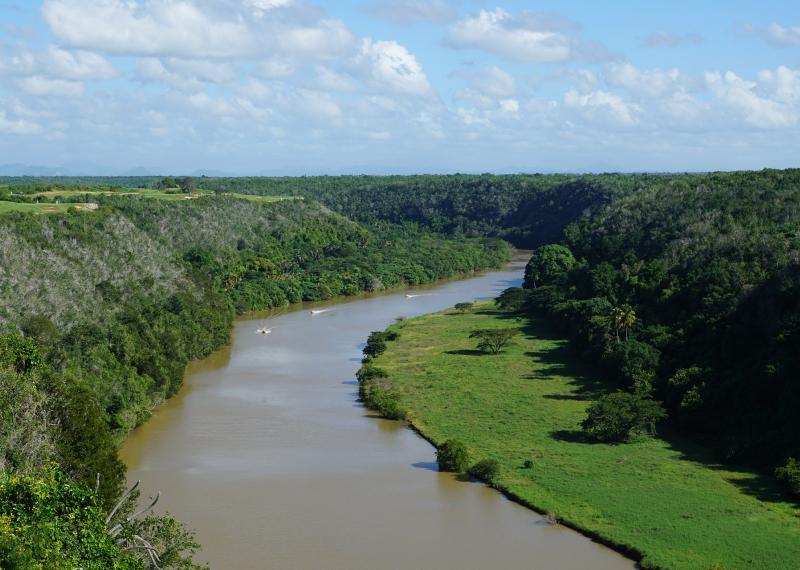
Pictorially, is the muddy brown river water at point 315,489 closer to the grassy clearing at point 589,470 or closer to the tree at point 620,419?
the grassy clearing at point 589,470

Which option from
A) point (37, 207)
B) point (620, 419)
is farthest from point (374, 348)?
point (37, 207)

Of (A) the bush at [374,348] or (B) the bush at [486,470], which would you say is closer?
(B) the bush at [486,470]

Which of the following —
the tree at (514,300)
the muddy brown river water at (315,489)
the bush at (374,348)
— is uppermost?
the tree at (514,300)

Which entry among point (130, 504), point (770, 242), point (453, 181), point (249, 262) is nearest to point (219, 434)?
point (130, 504)

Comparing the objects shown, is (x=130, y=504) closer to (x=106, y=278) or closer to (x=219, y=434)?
(x=219, y=434)

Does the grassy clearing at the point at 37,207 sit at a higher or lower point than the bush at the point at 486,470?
higher

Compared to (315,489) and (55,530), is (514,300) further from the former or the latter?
(55,530)

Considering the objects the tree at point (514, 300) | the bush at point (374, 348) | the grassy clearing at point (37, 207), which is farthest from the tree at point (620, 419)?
the grassy clearing at point (37, 207)
